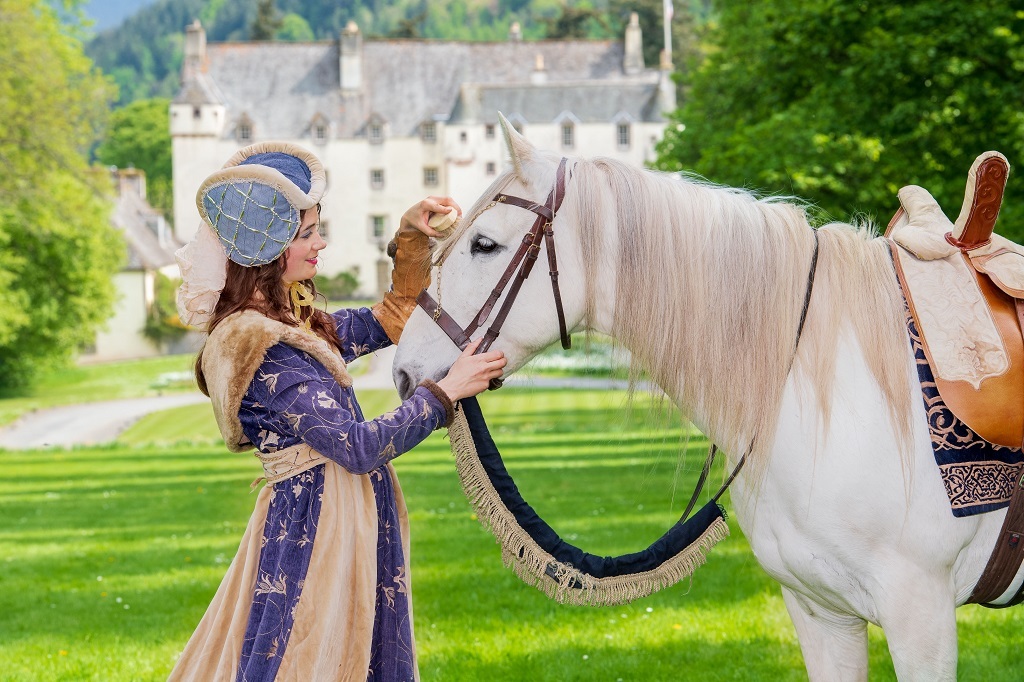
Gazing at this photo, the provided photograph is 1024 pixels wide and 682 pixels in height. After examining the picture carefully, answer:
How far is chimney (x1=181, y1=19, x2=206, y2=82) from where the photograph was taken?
63.7 meters

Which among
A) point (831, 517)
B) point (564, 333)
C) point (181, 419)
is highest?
point (564, 333)

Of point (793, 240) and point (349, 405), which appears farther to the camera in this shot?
point (349, 405)

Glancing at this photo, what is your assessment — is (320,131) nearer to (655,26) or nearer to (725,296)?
(655,26)

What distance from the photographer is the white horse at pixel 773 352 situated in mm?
2828

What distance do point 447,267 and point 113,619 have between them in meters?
4.96

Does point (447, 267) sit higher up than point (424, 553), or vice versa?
point (447, 267)

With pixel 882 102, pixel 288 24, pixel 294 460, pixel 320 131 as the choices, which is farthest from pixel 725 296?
pixel 288 24

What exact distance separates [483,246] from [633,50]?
66525 mm

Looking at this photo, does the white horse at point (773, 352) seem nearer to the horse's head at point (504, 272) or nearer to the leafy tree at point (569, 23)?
the horse's head at point (504, 272)

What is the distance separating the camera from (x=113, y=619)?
6832 millimetres

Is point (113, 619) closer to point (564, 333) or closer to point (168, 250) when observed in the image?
point (564, 333)

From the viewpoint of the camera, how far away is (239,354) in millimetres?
2979

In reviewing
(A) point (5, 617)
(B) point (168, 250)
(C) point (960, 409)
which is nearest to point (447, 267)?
(C) point (960, 409)

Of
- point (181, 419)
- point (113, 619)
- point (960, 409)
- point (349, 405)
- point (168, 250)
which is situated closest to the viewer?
point (960, 409)
